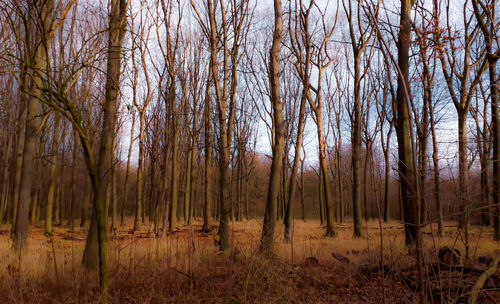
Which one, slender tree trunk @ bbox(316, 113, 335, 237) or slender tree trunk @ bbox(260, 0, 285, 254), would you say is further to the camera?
slender tree trunk @ bbox(316, 113, 335, 237)

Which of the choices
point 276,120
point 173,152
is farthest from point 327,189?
point 173,152

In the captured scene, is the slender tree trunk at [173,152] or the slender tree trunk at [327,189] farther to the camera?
the slender tree trunk at [327,189]

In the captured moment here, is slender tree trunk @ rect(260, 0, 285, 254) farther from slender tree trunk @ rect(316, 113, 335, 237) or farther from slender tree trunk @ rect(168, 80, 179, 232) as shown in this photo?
slender tree trunk @ rect(316, 113, 335, 237)

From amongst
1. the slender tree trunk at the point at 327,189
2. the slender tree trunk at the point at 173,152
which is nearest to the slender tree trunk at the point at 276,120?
the slender tree trunk at the point at 173,152

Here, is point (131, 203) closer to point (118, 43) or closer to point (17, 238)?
point (17, 238)

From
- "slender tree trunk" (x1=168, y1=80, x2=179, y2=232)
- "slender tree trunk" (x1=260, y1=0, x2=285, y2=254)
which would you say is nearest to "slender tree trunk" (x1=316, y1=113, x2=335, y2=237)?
"slender tree trunk" (x1=260, y1=0, x2=285, y2=254)

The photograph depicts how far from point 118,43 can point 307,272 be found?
15.8 ft

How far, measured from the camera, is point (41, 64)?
6.88 metres

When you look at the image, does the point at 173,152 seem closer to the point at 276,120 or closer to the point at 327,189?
the point at 276,120

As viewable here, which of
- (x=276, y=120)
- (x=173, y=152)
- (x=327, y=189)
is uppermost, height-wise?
(x=276, y=120)

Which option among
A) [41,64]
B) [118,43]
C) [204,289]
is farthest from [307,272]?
[41,64]

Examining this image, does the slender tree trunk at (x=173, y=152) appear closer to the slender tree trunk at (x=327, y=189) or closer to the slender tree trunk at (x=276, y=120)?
the slender tree trunk at (x=276, y=120)

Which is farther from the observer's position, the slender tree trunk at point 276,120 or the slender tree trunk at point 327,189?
the slender tree trunk at point 327,189

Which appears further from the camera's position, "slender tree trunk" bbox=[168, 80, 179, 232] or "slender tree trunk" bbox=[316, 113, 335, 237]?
"slender tree trunk" bbox=[316, 113, 335, 237]
